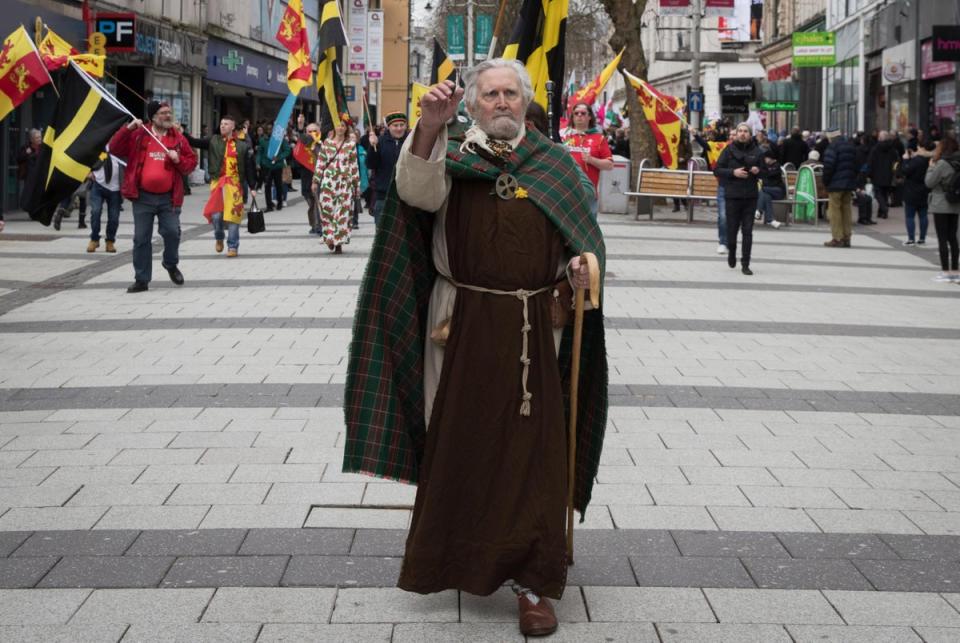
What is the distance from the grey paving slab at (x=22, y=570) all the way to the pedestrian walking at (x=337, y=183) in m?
12.7

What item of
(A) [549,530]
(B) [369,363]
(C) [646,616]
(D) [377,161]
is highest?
(D) [377,161]

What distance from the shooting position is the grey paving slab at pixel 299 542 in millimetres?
5082

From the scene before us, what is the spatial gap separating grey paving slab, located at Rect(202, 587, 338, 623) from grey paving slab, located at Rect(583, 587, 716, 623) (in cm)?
88

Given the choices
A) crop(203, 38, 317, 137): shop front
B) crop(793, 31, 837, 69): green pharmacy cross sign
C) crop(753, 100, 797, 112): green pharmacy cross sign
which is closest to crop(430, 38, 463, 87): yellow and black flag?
crop(203, 38, 317, 137): shop front

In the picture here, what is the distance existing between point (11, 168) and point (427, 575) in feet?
72.1

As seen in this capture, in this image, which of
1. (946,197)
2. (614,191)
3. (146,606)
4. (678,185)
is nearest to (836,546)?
(146,606)

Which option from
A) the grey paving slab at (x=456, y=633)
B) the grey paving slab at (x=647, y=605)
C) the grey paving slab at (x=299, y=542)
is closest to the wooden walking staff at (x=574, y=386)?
the grey paving slab at (x=647, y=605)

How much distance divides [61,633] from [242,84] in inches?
1524

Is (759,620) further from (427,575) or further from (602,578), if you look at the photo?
(427,575)

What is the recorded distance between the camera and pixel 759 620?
4.41m

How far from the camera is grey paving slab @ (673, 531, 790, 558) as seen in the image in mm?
5121

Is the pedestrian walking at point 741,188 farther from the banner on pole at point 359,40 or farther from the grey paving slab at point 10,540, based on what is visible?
the banner on pole at point 359,40

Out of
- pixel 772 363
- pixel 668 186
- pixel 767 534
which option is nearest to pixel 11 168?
pixel 668 186

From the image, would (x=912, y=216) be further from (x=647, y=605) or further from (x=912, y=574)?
(x=647, y=605)
